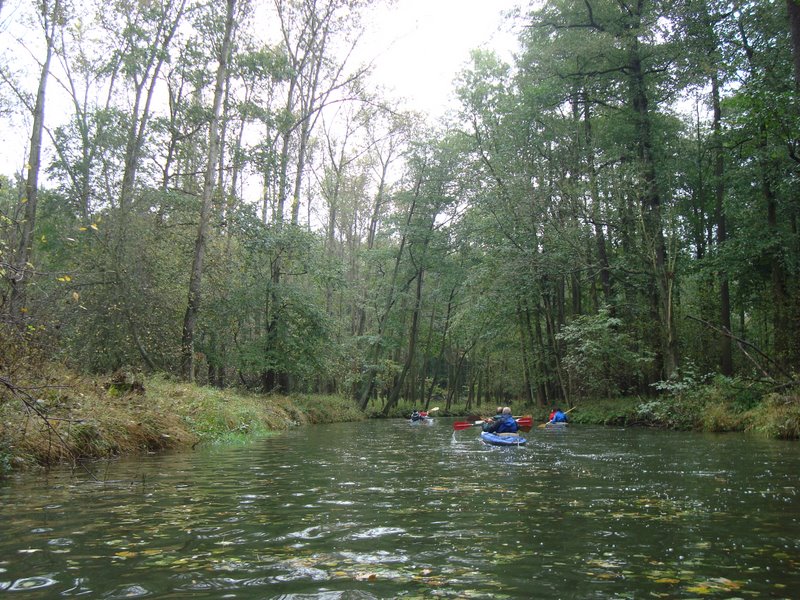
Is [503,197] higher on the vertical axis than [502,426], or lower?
higher

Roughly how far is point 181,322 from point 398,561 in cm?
1674

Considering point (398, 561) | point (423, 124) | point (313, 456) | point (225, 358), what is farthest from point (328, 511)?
point (423, 124)

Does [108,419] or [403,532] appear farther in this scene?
[108,419]

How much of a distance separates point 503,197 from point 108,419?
62.4ft

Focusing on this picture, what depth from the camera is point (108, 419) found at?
9.55 m

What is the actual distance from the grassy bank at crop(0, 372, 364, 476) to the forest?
96.2 inches

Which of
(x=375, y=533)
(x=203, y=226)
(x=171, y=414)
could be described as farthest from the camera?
(x=203, y=226)

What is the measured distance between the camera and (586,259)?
22547 millimetres

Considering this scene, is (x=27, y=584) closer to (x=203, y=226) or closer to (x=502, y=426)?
(x=502, y=426)

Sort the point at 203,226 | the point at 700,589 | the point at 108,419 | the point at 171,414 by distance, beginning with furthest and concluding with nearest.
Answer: the point at 203,226 → the point at 171,414 → the point at 108,419 → the point at 700,589

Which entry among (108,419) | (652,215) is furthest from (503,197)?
(108,419)

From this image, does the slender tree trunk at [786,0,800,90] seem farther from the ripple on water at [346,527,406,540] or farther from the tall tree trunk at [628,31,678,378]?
the ripple on water at [346,527,406,540]

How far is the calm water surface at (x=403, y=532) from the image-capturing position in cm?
328

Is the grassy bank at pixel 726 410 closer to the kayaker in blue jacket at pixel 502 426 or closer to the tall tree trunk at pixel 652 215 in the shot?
the tall tree trunk at pixel 652 215
